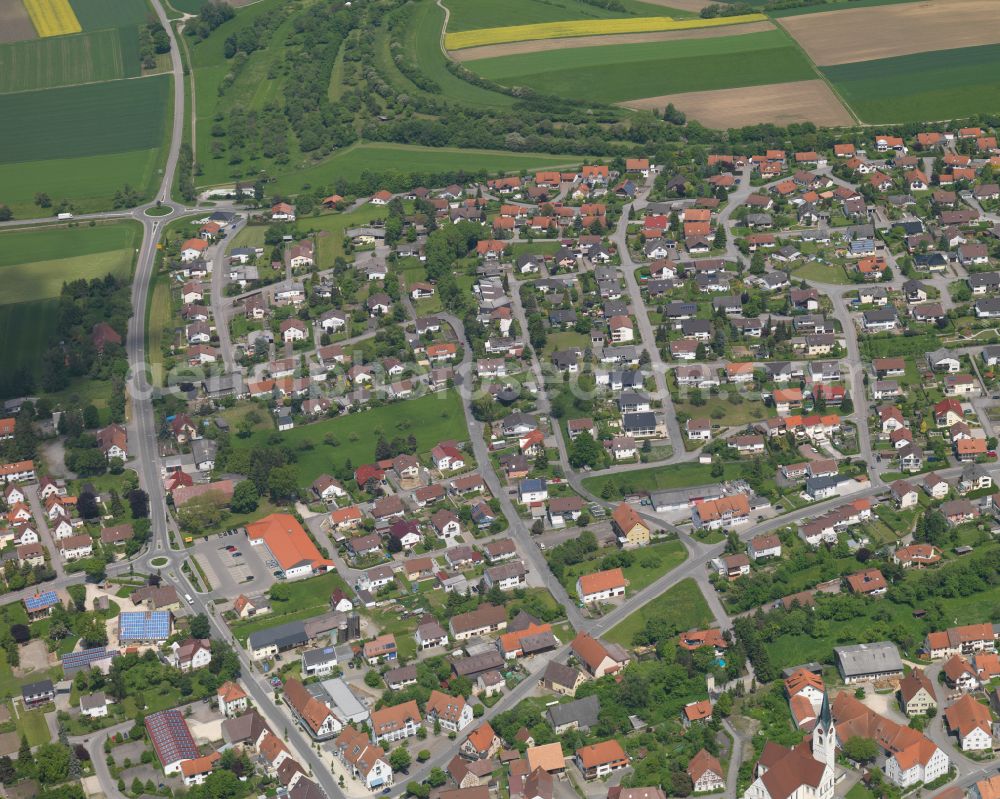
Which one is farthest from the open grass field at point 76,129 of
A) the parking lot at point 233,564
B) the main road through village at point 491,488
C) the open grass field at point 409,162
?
the parking lot at point 233,564

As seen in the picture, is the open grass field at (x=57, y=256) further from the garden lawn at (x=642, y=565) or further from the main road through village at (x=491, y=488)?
the garden lawn at (x=642, y=565)

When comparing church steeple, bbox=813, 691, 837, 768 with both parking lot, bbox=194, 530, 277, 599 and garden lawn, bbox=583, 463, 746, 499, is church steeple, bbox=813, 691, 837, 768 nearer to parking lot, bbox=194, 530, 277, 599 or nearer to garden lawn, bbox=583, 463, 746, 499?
garden lawn, bbox=583, 463, 746, 499

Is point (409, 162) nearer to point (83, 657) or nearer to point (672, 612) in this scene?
point (672, 612)

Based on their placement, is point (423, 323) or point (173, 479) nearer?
point (173, 479)

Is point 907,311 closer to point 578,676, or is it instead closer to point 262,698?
point 578,676

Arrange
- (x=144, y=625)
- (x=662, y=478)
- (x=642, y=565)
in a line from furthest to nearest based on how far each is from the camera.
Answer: (x=662, y=478), (x=642, y=565), (x=144, y=625)

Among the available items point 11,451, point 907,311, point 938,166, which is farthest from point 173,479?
point 938,166

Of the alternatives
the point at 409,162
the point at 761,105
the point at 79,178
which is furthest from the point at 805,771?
the point at 79,178
